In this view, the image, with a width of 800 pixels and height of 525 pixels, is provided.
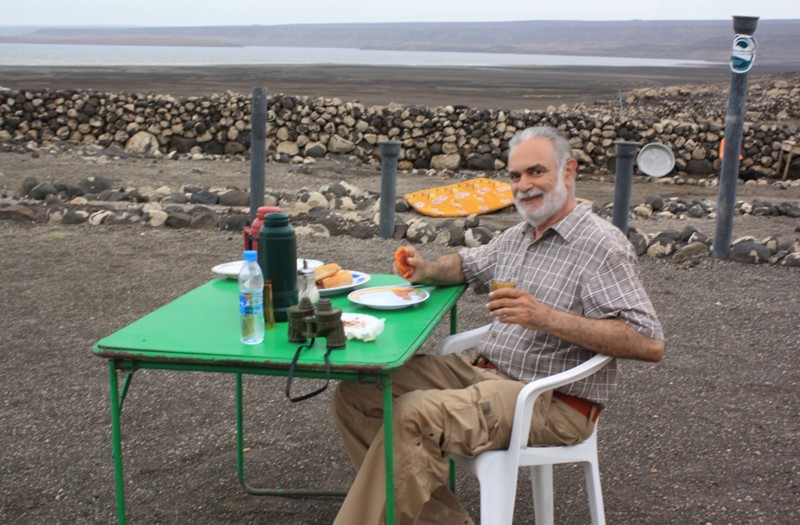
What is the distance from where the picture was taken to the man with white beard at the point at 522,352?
292 centimetres

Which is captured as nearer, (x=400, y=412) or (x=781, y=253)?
(x=400, y=412)

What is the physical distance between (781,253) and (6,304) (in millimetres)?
6189

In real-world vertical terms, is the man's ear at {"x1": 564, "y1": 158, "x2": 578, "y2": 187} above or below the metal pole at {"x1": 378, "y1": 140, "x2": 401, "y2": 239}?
above

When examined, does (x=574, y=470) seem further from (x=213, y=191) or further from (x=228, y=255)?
(x=213, y=191)

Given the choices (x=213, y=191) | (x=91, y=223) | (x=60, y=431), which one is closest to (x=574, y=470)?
(x=60, y=431)

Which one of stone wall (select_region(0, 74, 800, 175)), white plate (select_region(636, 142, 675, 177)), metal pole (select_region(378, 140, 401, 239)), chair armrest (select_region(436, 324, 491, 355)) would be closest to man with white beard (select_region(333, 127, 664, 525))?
chair armrest (select_region(436, 324, 491, 355))

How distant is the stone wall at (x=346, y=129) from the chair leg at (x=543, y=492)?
1427 cm

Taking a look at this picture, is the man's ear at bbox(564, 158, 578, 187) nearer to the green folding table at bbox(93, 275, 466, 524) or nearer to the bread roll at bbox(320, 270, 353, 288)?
the green folding table at bbox(93, 275, 466, 524)

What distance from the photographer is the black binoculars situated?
9.30 ft

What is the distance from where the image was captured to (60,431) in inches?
183

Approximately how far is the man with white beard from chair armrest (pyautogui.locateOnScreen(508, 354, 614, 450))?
0.12 ft

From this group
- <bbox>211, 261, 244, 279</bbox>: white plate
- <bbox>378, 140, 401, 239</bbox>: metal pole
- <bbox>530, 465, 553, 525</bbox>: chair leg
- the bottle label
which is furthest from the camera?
<bbox>378, 140, 401, 239</bbox>: metal pole

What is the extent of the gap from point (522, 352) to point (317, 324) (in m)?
0.83

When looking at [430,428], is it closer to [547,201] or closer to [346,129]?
[547,201]
